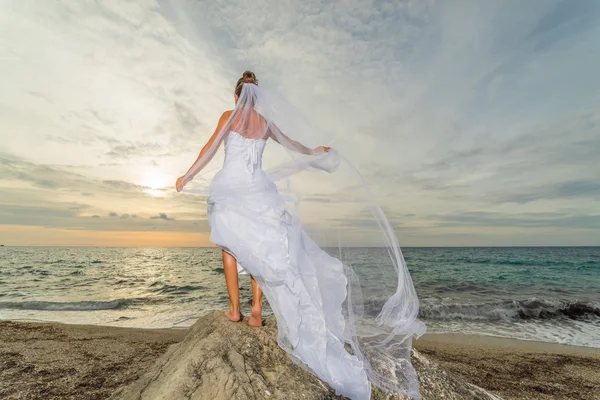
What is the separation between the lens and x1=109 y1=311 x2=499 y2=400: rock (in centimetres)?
225

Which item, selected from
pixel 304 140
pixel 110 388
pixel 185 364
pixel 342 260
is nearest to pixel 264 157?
pixel 304 140

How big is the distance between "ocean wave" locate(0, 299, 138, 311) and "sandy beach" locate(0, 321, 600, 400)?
3.78 metres

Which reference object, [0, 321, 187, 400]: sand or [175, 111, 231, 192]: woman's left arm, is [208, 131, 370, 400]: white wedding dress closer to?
[175, 111, 231, 192]: woman's left arm

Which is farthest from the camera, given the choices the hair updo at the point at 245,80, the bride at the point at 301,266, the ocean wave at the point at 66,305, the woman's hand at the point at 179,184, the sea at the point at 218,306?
the ocean wave at the point at 66,305

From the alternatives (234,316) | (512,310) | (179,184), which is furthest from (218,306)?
(512,310)

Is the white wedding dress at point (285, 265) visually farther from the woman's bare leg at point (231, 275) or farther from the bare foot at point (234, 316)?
the bare foot at point (234, 316)

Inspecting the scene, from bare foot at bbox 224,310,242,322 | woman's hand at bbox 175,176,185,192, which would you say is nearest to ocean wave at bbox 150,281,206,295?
bare foot at bbox 224,310,242,322

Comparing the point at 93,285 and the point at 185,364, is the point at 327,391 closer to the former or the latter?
the point at 185,364

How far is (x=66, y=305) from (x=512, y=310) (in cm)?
1789

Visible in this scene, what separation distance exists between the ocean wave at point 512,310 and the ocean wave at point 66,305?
485 inches

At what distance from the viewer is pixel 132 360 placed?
6.09 m

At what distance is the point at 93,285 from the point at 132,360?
552 inches

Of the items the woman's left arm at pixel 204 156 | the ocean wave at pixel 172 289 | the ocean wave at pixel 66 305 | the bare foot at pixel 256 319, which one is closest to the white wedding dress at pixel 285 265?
the woman's left arm at pixel 204 156

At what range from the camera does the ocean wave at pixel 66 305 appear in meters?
12.2
